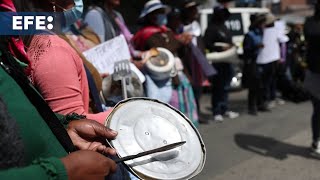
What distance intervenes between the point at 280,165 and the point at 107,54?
2359 mm

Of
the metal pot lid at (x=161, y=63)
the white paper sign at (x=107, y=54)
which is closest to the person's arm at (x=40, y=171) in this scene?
the white paper sign at (x=107, y=54)

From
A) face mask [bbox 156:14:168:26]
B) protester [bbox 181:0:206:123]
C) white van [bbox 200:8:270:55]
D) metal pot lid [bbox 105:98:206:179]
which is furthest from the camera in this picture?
white van [bbox 200:8:270:55]

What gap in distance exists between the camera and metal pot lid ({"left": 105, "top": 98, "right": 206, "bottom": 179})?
4.37 feet

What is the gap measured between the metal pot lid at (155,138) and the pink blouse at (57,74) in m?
0.20

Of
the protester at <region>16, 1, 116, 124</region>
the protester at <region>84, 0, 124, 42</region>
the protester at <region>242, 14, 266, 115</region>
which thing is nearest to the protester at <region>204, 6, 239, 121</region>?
the protester at <region>242, 14, 266, 115</region>

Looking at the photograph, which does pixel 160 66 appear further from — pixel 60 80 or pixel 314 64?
pixel 60 80

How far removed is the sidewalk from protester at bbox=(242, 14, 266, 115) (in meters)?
1.84

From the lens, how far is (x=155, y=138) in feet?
4.62

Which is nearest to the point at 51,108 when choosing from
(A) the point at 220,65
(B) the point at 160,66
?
(B) the point at 160,66

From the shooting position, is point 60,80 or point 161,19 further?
point 161,19

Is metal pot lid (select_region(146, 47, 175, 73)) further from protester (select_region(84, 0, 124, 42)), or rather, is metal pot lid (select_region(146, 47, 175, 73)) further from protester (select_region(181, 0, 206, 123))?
protester (select_region(181, 0, 206, 123))

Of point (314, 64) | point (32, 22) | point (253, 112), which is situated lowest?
point (253, 112)

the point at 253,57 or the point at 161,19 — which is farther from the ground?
the point at 161,19

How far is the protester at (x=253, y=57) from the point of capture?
280 inches
